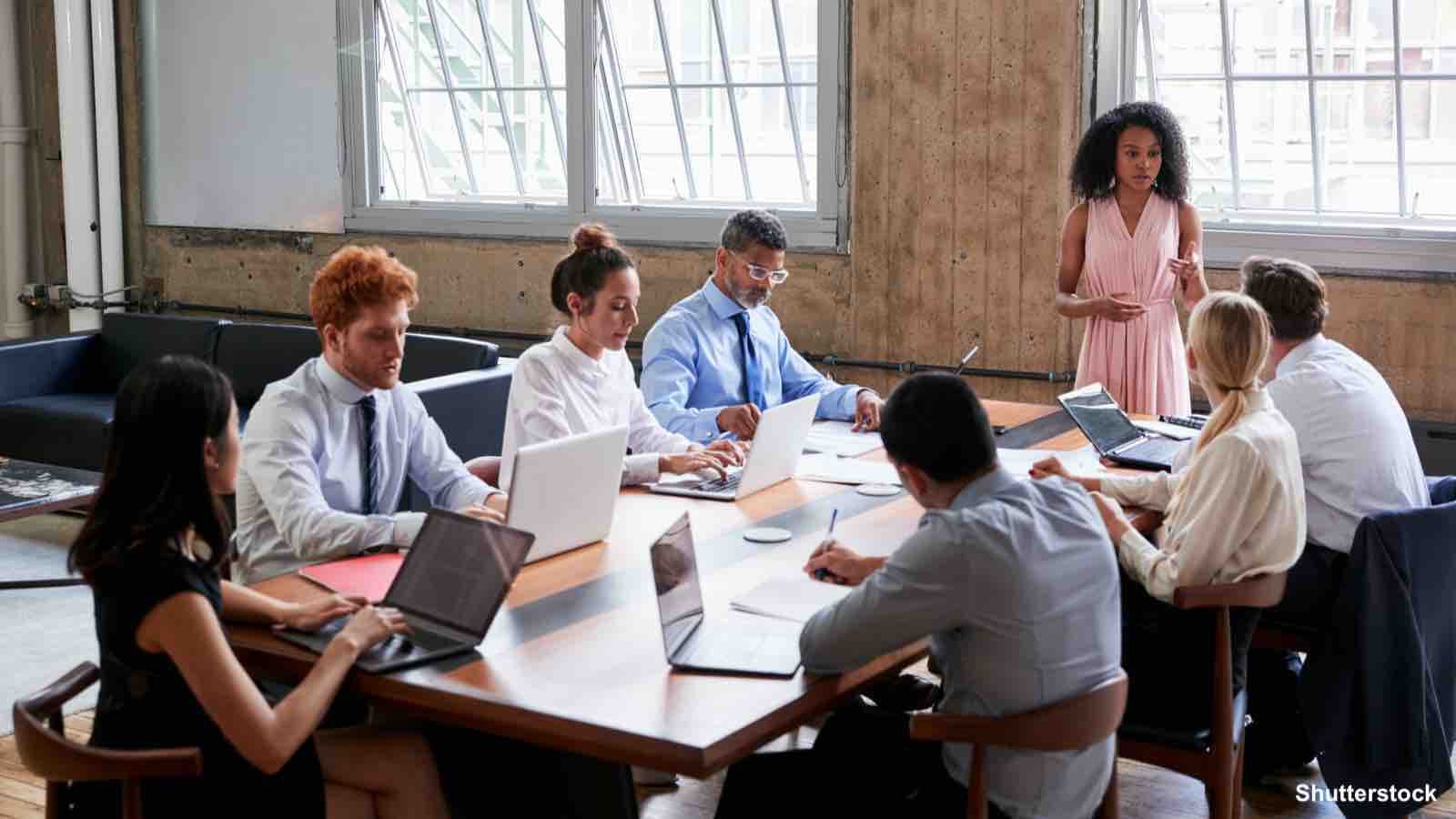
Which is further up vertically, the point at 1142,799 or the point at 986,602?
the point at 986,602

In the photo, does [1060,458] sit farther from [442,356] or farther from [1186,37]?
[442,356]

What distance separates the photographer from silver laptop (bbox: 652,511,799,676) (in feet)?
8.50

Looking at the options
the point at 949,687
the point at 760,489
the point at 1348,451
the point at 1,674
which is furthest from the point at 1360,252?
the point at 1,674

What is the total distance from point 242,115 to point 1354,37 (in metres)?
5.62

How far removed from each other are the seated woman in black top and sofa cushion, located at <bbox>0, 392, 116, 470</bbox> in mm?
4606

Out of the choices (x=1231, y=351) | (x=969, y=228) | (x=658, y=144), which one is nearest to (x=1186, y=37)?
(x=969, y=228)

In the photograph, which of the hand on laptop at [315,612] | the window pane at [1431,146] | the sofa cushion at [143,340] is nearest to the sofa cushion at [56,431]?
the sofa cushion at [143,340]

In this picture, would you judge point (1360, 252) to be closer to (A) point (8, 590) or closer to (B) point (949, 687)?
(B) point (949, 687)

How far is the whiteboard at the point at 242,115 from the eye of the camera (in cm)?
841

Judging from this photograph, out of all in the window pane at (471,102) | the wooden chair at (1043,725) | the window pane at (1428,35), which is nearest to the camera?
the wooden chair at (1043,725)

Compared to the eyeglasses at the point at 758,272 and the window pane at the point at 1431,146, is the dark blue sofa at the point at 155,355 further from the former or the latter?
the window pane at the point at 1431,146

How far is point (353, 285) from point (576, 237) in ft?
3.07

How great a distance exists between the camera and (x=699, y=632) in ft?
9.07

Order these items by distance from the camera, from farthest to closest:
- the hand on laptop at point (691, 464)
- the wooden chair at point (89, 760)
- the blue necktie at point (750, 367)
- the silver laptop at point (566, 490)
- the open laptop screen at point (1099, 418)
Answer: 1. the blue necktie at point (750, 367)
2. the open laptop screen at point (1099, 418)
3. the hand on laptop at point (691, 464)
4. the silver laptop at point (566, 490)
5. the wooden chair at point (89, 760)
